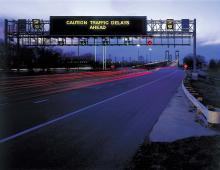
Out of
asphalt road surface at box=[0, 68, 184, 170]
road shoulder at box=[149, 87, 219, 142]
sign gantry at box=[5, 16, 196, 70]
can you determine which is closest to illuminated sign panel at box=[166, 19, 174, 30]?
sign gantry at box=[5, 16, 196, 70]

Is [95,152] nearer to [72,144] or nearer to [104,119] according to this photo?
[72,144]

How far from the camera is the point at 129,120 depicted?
1331cm

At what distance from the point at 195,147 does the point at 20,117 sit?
691 cm

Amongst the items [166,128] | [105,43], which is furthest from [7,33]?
[166,128]

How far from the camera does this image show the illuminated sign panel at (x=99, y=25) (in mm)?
51750

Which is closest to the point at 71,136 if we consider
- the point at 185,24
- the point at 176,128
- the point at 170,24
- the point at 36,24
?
the point at 176,128

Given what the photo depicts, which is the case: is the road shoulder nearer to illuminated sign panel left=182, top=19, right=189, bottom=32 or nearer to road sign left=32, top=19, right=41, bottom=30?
illuminated sign panel left=182, top=19, right=189, bottom=32

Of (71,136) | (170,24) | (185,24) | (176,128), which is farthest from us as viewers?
(185,24)

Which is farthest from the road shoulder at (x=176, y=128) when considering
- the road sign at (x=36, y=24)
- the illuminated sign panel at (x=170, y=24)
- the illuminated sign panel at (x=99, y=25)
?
the road sign at (x=36, y=24)

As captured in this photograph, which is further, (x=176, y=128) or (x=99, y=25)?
(x=99, y=25)

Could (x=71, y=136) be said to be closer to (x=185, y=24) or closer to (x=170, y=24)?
(x=170, y=24)

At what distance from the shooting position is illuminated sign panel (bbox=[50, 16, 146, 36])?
51750 mm

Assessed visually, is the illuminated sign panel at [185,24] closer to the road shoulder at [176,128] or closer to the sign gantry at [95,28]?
the sign gantry at [95,28]

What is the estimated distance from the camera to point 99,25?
51.8 meters
